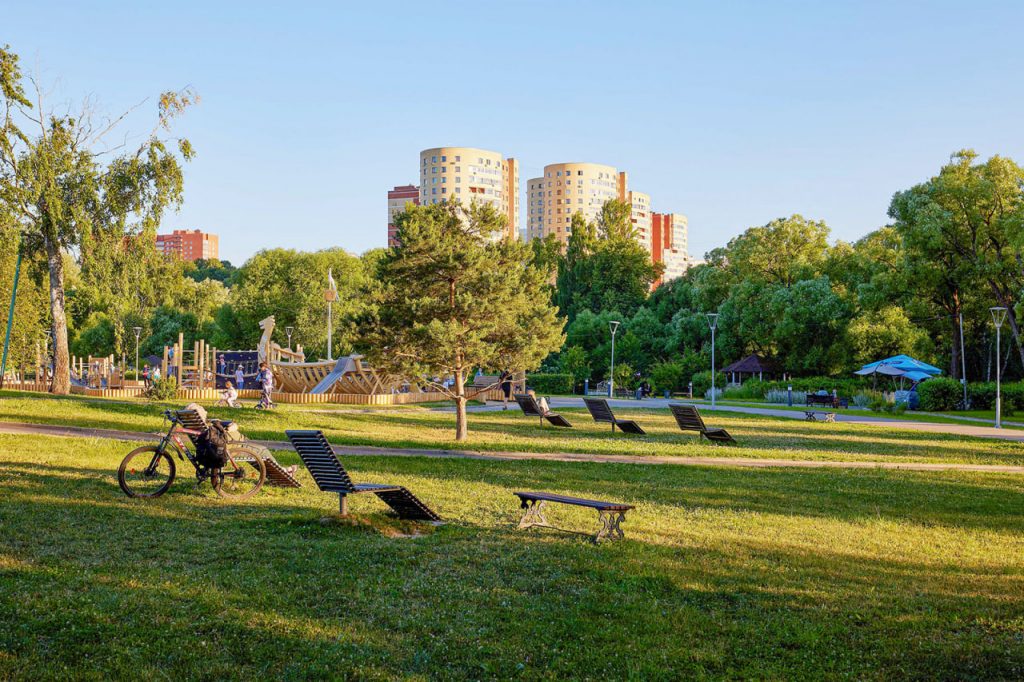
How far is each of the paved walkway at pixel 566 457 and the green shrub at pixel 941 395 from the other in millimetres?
24757

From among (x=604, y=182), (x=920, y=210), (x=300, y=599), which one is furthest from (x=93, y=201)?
(x=604, y=182)

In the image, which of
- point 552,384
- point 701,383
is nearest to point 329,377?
point 552,384

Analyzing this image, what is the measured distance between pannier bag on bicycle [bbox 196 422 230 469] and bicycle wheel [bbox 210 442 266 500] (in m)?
0.08

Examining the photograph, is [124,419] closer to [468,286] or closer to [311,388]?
[468,286]

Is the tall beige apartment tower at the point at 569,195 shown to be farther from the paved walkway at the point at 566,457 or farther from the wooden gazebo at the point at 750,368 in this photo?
the paved walkway at the point at 566,457

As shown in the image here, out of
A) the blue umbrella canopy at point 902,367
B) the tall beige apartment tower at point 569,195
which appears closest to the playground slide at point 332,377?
the blue umbrella canopy at point 902,367

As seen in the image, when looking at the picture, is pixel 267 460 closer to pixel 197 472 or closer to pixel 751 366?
pixel 197 472

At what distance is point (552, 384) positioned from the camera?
59.0m

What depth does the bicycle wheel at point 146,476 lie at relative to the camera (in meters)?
10.2

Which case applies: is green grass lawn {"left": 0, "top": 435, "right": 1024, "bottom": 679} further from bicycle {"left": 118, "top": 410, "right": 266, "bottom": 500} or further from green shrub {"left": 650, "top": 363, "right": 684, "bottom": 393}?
green shrub {"left": 650, "top": 363, "right": 684, "bottom": 393}

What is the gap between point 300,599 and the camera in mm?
6191

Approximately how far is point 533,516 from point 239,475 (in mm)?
3830

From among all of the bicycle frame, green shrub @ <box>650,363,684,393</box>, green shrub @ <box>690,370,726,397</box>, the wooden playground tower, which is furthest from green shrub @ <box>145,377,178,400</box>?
green shrub @ <box>650,363,684,393</box>

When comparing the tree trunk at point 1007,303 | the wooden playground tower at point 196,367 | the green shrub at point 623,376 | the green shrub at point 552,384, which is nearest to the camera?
the wooden playground tower at point 196,367
